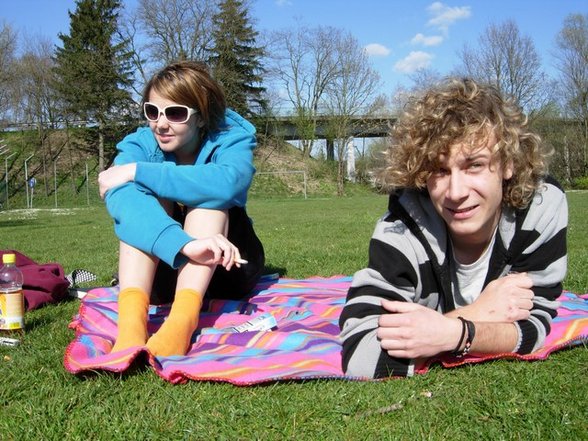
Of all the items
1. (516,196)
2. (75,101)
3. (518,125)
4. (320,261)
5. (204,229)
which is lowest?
(320,261)

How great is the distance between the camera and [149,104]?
3334mm

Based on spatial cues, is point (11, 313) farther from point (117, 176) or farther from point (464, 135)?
point (464, 135)

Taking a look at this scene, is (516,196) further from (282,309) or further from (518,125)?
(282,309)

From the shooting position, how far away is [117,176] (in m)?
3.06

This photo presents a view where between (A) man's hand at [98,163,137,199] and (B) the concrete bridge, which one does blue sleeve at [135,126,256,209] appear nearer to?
(A) man's hand at [98,163,137,199]

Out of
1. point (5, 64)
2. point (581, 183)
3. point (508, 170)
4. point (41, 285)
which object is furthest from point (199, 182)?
point (581, 183)

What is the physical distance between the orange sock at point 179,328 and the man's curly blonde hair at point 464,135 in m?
1.10

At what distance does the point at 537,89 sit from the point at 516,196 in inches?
1647

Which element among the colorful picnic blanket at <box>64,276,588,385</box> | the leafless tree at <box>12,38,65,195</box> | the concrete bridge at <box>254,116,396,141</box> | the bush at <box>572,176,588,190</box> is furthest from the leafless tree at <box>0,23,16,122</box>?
the bush at <box>572,176,588,190</box>

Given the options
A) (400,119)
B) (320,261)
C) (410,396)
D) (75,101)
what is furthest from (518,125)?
(75,101)

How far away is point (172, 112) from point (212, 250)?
98cm

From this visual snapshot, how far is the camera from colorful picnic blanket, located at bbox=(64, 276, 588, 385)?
235cm

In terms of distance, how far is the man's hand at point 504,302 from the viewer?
242 centimetres

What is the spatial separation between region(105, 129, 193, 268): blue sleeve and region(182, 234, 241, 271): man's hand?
0.05 meters
